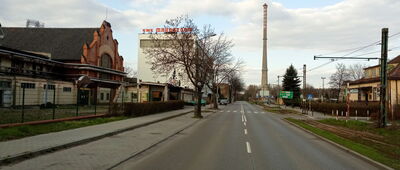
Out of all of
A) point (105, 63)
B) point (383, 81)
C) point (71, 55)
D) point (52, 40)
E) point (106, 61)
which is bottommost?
point (383, 81)

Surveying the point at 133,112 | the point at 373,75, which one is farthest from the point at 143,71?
the point at 133,112

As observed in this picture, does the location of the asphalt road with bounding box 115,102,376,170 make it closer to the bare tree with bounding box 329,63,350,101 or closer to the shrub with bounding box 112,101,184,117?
the shrub with bounding box 112,101,184,117

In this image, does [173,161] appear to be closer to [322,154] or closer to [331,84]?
[322,154]

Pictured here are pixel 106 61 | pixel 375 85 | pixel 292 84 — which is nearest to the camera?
pixel 375 85

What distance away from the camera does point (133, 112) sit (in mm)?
26250

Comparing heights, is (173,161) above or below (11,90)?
below

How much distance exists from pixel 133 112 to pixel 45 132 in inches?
487

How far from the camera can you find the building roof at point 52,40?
56.4 metres

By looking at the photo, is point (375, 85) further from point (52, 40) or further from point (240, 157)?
point (52, 40)

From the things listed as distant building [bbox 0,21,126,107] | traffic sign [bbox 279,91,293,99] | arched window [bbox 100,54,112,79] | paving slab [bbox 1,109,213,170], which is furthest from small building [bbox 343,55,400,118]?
arched window [bbox 100,54,112,79]

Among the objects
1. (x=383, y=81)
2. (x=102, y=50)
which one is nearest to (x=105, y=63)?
(x=102, y=50)

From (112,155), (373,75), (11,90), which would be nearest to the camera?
(112,155)

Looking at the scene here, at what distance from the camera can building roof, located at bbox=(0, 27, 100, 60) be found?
5641cm

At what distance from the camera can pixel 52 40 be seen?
197 ft
